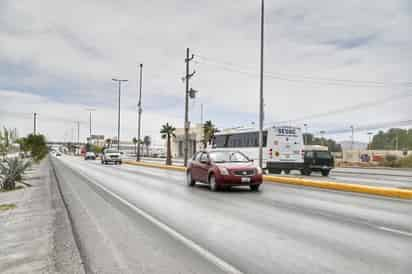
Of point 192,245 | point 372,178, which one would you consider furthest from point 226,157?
point 372,178

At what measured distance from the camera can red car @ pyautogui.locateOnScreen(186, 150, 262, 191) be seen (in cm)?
1470

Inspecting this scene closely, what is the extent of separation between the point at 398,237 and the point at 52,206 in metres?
8.64

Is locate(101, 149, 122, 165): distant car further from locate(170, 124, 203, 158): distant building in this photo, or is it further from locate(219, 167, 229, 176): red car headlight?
locate(170, 124, 203, 158): distant building

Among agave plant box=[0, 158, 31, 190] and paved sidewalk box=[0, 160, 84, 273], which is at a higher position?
agave plant box=[0, 158, 31, 190]

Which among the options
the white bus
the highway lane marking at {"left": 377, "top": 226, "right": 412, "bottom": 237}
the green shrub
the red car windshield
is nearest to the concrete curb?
the red car windshield

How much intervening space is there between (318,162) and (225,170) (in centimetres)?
1455

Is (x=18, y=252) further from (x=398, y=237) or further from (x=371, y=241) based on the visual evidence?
(x=398, y=237)

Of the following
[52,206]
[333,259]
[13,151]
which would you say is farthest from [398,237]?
[13,151]

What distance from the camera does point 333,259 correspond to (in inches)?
211

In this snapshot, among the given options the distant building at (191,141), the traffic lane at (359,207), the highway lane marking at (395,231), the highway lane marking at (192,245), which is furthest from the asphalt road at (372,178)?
the distant building at (191,141)

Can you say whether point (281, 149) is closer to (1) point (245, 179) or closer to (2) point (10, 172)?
(1) point (245, 179)

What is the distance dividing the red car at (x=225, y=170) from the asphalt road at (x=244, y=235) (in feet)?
9.41

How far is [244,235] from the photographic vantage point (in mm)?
6941

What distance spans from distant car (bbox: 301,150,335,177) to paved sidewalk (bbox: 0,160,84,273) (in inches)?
790
